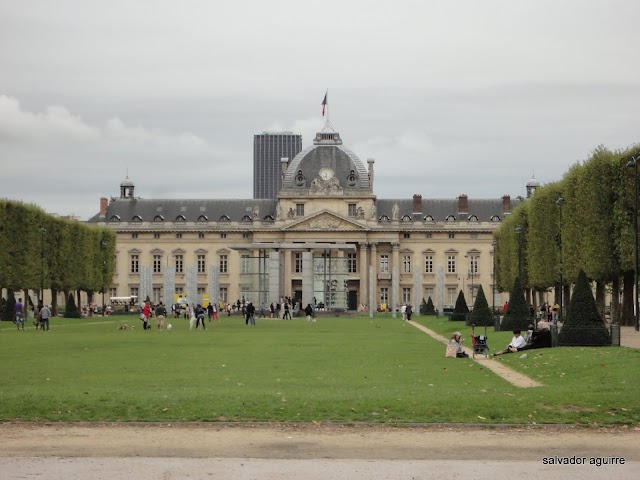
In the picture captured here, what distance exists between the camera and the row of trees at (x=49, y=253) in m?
72.2

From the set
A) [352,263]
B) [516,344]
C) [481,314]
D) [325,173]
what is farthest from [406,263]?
[516,344]

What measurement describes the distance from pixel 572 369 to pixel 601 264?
30042mm

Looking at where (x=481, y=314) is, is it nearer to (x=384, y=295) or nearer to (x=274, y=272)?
(x=274, y=272)

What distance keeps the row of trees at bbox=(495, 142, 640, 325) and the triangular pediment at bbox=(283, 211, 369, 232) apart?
5022 cm

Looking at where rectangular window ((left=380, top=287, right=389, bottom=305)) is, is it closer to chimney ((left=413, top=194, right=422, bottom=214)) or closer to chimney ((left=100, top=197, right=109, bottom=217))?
chimney ((left=413, top=194, right=422, bottom=214))

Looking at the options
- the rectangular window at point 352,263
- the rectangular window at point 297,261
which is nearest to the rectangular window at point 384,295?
the rectangular window at point 352,263

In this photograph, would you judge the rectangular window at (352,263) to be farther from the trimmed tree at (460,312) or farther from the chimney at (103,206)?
the trimmed tree at (460,312)

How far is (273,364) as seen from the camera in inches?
1131

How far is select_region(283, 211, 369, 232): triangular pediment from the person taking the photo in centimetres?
12119

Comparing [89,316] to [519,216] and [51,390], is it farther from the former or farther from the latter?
[51,390]

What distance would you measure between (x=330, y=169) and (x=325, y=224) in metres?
6.11

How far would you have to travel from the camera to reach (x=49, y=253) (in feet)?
264

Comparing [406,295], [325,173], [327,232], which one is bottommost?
[406,295]

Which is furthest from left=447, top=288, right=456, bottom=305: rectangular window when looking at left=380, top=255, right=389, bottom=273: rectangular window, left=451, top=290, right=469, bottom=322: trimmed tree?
left=451, top=290, right=469, bottom=322: trimmed tree
